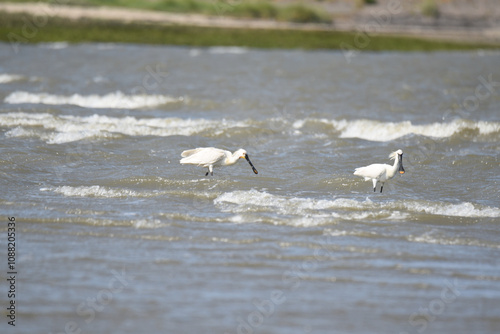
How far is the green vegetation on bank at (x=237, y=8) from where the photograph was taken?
182 feet

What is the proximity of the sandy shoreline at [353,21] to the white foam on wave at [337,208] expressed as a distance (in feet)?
134

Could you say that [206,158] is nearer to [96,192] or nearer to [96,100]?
[96,192]

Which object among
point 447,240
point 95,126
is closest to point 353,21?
point 95,126

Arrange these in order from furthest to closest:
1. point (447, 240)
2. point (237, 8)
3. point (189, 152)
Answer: point (237, 8), point (189, 152), point (447, 240)

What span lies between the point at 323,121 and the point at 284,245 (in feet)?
32.6

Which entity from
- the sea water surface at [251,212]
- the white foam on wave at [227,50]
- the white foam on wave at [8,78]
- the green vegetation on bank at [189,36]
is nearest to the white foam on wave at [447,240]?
the sea water surface at [251,212]

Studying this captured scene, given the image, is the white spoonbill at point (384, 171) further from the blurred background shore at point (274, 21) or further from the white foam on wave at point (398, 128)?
the blurred background shore at point (274, 21)

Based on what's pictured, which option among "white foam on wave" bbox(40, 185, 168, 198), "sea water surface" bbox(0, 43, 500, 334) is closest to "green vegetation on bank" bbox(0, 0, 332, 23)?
"sea water surface" bbox(0, 43, 500, 334)

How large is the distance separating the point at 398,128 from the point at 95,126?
699 cm

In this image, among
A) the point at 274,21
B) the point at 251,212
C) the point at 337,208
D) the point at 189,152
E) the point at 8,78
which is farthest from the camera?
the point at 274,21

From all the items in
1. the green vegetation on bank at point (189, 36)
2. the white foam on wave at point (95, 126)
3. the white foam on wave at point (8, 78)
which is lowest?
the green vegetation on bank at point (189, 36)

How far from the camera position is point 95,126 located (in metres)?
17.7

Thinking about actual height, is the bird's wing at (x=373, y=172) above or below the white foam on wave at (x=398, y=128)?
above

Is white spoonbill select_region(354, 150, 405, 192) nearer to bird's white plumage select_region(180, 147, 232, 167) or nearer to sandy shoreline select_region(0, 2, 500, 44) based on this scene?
bird's white plumage select_region(180, 147, 232, 167)
